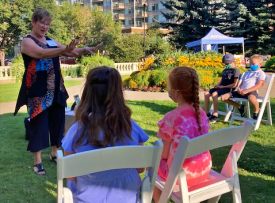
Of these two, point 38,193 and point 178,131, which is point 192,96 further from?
point 38,193

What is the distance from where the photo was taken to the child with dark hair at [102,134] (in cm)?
172

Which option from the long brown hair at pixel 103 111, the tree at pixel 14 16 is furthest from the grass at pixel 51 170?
the tree at pixel 14 16

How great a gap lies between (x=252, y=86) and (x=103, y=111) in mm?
4304

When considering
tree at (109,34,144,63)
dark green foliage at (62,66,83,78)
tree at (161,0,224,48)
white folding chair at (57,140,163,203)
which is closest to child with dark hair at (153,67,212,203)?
white folding chair at (57,140,163,203)

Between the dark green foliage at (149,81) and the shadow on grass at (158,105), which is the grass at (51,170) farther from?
the dark green foliage at (149,81)

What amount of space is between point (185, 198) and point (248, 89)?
392cm

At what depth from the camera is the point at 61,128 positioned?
11.8 feet

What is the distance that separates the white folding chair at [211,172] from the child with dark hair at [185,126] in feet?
0.34

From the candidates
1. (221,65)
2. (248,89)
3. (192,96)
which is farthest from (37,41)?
(221,65)

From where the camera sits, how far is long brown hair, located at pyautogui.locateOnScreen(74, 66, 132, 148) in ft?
5.81

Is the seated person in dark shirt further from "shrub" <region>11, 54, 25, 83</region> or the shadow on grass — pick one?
"shrub" <region>11, 54, 25, 83</region>

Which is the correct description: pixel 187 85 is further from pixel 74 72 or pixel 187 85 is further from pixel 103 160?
pixel 74 72

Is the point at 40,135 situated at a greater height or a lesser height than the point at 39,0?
lesser

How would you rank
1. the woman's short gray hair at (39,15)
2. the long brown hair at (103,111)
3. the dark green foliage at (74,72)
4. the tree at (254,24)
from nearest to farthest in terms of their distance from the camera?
1. the long brown hair at (103,111)
2. the woman's short gray hair at (39,15)
3. the dark green foliage at (74,72)
4. the tree at (254,24)
